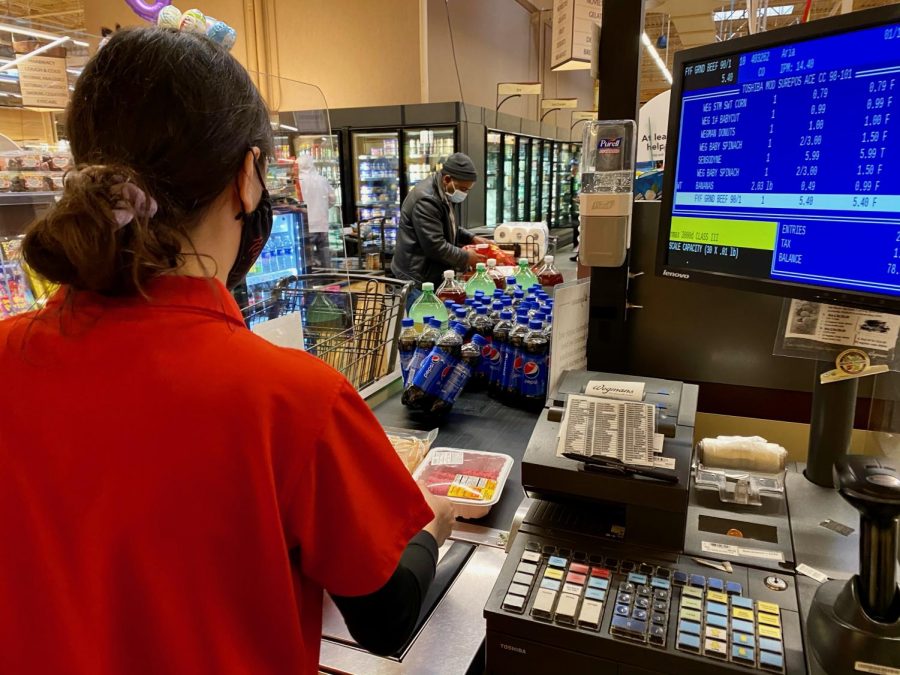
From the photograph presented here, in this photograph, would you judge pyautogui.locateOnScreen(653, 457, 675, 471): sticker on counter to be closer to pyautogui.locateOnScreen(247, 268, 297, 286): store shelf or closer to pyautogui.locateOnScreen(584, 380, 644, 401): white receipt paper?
pyautogui.locateOnScreen(584, 380, 644, 401): white receipt paper

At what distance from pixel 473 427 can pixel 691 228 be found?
803 mm

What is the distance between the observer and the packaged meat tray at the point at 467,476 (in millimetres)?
1271

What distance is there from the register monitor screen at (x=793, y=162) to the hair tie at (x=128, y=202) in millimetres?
904

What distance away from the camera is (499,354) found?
188 centimetres

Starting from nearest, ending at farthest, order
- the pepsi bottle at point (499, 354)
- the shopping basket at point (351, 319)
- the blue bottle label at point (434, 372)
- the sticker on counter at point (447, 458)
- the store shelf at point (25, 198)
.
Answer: the sticker on counter at point (447, 458) < the blue bottle label at point (434, 372) < the pepsi bottle at point (499, 354) < the shopping basket at point (351, 319) < the store shelf at point (25, 198)

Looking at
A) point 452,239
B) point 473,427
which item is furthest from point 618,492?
point 452,239

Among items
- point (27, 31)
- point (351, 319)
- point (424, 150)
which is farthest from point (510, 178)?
point (351, 319)

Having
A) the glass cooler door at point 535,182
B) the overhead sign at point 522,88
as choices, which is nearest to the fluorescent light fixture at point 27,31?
the overhead sign at point 522,88

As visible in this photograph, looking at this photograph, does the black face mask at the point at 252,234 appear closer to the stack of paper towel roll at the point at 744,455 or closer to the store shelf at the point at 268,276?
the stack of paper towel roll at the point at 744,455

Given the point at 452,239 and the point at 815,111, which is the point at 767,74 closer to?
the point at 815,111

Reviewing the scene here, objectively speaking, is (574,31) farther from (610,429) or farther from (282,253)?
(610,429)

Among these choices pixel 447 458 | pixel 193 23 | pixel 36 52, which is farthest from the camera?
pixel 36 52

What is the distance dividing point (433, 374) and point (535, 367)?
0.97 feet

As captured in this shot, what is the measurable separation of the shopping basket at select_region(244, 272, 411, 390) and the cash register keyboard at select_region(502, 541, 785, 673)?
1.14 m
